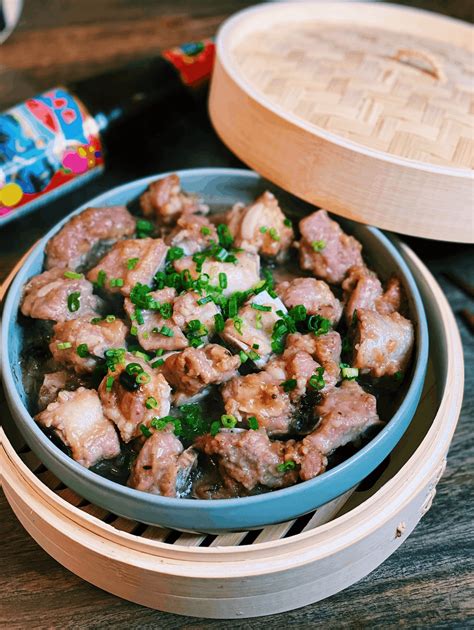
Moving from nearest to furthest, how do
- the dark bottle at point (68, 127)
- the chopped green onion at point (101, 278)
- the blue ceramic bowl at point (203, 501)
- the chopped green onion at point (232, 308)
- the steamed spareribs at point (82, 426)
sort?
the blue ceramic bowl at point (203, 501) → the steamed spareribs at point (82, 426) → the chopped green onion at point (232, 308) → the chopped green onion at point (101, 278) → the dark bottle at point (68, 127)

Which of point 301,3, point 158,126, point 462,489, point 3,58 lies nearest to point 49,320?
point 462,489

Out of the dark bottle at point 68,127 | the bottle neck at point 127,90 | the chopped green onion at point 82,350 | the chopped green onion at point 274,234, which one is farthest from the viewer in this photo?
the bottle neck at point 127,90

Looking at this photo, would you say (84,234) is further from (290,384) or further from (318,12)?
(318,12)

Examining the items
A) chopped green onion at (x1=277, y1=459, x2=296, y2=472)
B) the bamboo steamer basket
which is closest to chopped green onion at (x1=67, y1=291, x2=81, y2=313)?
A: the bamboo steamer basket

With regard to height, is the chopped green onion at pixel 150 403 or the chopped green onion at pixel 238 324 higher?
the chopped green onion at pixel 238 324

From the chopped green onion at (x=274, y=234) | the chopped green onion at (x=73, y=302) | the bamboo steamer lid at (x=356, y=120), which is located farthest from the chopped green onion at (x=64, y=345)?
the bamboo steamer lid at (x=356, y=120)

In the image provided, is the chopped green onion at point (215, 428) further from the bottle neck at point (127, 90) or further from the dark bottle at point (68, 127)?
the bottle neck at point (127, 90)

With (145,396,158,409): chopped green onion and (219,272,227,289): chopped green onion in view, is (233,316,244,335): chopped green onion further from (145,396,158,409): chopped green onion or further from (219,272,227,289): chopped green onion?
(145,396,158,409): chopped green onion

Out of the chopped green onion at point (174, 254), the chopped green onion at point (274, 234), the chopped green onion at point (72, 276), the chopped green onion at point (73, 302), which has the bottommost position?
the chopped green onion at point (73, 302)
